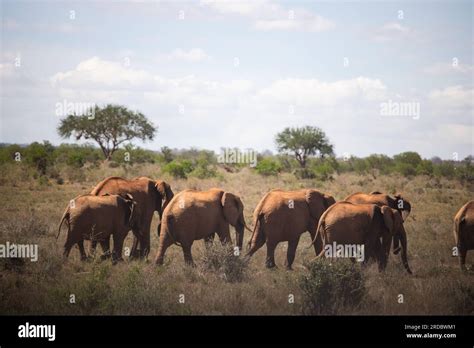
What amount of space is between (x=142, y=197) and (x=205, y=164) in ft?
113

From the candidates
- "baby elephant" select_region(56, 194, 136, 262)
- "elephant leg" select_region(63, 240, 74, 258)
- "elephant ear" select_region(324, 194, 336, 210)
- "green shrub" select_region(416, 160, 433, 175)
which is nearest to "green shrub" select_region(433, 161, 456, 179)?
"green shrub" select_region(416, 160, 433, 175)

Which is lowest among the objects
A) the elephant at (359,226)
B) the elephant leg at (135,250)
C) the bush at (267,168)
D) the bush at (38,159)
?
the elephant leg at (135,250)

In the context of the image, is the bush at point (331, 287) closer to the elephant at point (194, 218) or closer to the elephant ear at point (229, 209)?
the elephant at point (194, 218)

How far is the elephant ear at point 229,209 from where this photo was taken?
52.7ft

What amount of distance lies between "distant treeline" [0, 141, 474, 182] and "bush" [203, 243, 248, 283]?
18.2 m

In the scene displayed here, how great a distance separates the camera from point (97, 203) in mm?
15133

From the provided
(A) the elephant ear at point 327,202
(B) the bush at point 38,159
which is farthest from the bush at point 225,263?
(B) the bush at point 38,159

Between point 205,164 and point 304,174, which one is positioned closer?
point 304,174

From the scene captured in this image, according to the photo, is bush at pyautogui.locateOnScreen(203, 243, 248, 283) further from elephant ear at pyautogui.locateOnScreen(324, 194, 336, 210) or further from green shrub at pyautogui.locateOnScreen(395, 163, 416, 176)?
green shrub at pyautogui.locateOnScreen(395, 163, 416, 176)

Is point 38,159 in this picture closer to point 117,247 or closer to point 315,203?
point 117,247

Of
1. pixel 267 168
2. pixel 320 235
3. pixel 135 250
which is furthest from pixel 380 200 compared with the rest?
pixel 267 168

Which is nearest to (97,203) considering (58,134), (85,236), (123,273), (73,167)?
(85,236)

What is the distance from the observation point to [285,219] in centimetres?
1594
